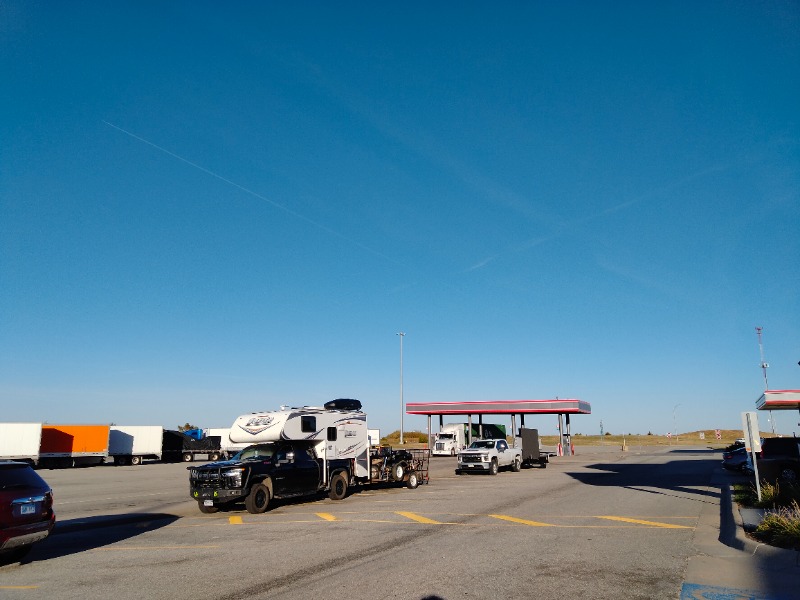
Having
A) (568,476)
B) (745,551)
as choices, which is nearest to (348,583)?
(745,551)

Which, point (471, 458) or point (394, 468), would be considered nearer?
point (394, 468)

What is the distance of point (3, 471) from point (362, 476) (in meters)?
13.1

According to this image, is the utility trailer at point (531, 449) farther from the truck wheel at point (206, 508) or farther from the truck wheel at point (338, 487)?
the truck wheel at point (206, 508)

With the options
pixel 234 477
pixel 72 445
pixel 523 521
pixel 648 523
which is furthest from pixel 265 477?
pixel 72 445

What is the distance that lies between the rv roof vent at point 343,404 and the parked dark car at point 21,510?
36.3ft

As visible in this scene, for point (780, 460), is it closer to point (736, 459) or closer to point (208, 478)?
point (736, 459)

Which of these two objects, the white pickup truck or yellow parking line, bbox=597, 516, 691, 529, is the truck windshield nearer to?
yellow parking line, bbox=597, 516, 691, 529

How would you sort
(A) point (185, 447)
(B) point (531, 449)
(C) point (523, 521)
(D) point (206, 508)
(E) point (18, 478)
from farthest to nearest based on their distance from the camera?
1. (A) point (185, 447)
2. (B) point (531, 449)
3. (D) point (206, 508)
4. (C) point (523, 521)
5. (E) point (18, 478)

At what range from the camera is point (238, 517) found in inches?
610

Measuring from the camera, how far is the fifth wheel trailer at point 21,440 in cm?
3784

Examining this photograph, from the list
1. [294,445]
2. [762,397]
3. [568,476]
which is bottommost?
[568,476]

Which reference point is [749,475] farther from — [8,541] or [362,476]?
[8,541]

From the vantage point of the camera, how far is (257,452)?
1750 centimetres

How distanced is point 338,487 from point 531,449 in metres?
21.0
